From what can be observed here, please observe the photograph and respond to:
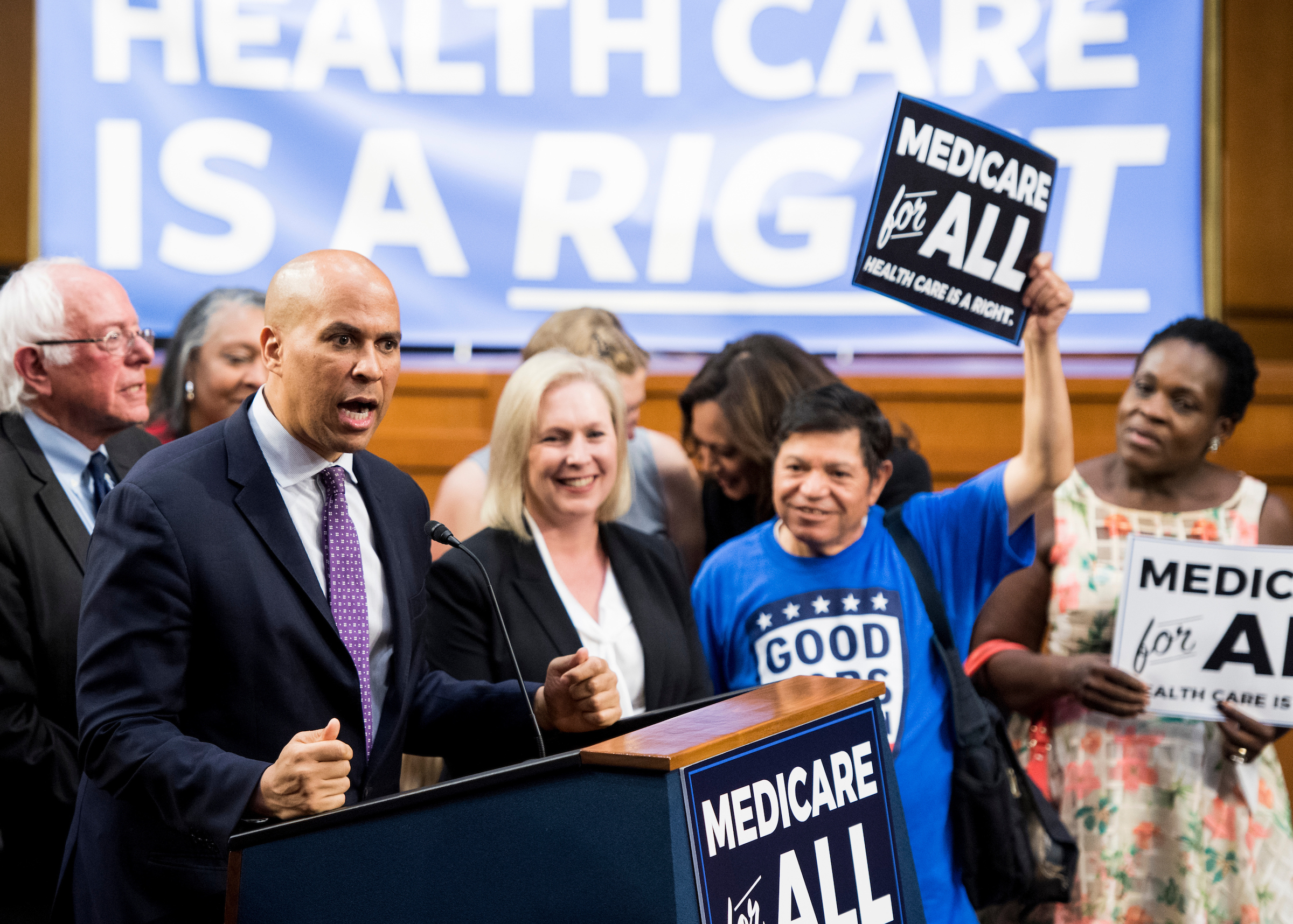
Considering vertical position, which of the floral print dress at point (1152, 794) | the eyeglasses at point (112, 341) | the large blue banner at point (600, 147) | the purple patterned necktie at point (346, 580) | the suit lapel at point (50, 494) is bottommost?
the floral print dress at point (1152, 794)

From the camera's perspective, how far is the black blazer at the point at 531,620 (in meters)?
1.99

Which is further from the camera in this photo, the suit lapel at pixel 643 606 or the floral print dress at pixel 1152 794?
the floral print dress at pixel 1152 794

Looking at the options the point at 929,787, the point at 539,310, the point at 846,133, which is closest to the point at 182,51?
the point at 539,310

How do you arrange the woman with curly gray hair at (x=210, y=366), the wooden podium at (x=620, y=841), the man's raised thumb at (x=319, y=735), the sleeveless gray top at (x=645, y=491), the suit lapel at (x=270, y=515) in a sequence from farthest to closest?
the sleeveless gray top at (x=645, y=491), the woman with curly gray hair at (x=210, y=366), the suit lapel at (x=270, y=515), the man's raised thumb at (x=319, y=735), the wooden podium at (x=620, y=841)

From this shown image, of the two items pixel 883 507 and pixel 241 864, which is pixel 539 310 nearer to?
pixel 883 507

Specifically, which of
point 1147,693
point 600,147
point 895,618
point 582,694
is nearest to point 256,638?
point 582,694

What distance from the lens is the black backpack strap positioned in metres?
2.15

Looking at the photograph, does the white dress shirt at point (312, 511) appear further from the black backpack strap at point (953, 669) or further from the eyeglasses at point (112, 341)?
the black backpack strap at point (953, 669)

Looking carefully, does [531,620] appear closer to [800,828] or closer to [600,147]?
[800,828]

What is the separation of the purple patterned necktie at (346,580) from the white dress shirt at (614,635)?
2.06ft

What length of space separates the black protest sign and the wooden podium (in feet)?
3.19

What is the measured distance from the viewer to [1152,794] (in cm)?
249

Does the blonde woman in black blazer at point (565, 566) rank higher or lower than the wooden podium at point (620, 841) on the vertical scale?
higher

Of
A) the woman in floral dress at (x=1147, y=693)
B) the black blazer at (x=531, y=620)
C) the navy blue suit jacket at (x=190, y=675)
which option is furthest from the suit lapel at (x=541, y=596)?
the woman in floral dress at (x=1147, y=693)
